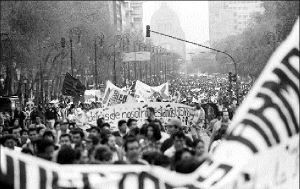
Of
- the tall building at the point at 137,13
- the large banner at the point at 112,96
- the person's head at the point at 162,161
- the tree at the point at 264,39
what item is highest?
the tall building at the point at 137,13

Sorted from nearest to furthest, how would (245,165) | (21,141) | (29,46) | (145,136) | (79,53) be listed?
(245,165), (145,136), (21,141), (29,46), (79,53)

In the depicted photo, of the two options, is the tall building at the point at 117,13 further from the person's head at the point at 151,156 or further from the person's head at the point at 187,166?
the person's head at the point at 187,166

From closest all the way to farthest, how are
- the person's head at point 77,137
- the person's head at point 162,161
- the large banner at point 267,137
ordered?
the large banner at point 267,137 < the person's head at point 162,161 < the person's head at point 77,137

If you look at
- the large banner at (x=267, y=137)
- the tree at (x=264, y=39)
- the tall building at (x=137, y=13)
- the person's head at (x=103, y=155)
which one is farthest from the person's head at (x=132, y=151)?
the tall building at (x=137, y=13)

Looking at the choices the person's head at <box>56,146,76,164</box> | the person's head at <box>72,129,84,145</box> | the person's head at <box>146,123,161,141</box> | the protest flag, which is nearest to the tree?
the protest flag

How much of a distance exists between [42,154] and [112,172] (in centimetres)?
171

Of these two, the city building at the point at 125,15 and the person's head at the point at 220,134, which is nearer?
the person's head at the point at 220,134

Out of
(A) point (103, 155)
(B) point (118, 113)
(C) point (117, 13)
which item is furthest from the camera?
(C) point (117, 13)

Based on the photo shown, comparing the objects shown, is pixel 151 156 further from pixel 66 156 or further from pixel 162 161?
pixel 66 156

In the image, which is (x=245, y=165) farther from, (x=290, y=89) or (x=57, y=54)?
(x=57, y=54)

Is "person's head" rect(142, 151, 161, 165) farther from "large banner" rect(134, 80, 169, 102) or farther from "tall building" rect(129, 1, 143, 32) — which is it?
"tall building" rect(129, 1, 143, 32)

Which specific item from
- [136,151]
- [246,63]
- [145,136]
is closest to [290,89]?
[136,151]

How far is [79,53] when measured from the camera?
58719 millimetres

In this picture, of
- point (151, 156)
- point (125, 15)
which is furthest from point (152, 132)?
point (125, 15)
